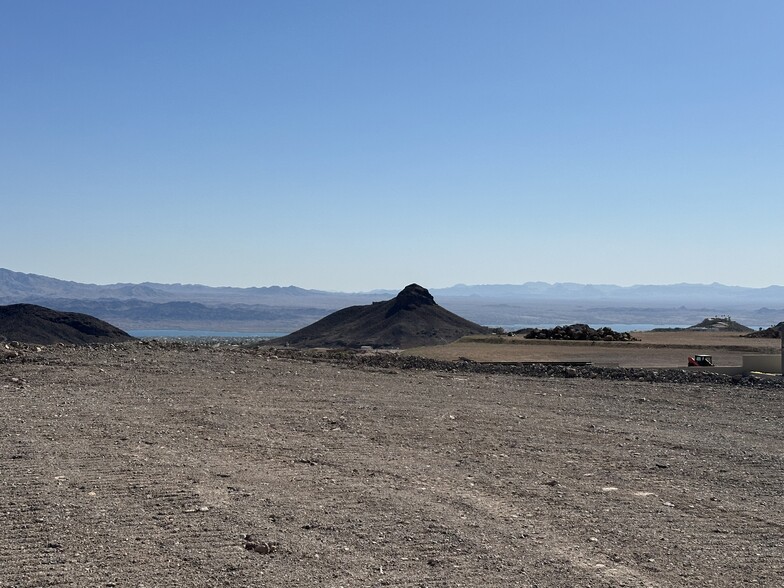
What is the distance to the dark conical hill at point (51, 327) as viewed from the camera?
46.5 m

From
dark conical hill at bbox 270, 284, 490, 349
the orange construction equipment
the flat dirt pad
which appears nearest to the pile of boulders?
the flat dirt pad

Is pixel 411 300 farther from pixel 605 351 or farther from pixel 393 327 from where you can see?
pixel 605 351

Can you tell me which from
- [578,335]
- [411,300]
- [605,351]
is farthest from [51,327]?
[605,351]

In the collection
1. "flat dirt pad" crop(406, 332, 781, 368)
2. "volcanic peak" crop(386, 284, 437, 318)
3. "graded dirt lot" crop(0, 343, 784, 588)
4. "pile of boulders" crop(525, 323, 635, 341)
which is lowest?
"graded dirt lot" crop(0, 343, 784, 588)

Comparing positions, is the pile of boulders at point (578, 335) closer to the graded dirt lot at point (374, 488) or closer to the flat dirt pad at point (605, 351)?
the flat dirt pad at point (605, 351)

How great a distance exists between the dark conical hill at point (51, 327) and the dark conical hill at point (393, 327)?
38.0ft

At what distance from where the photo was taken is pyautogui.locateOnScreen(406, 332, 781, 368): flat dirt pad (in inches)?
1029

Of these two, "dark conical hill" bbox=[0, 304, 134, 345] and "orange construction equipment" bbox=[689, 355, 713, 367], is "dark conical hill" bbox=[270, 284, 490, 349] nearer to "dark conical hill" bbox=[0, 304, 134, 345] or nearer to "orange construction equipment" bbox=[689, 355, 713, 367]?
"dark conical hill" bbox=[0, 304, 134, 345]

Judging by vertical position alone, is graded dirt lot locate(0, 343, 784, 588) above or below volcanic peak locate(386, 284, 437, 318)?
below

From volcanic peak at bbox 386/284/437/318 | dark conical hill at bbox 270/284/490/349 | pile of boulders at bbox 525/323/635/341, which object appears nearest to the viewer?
pile of boulders at bbox 525/323/635/341

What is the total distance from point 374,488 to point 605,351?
74.1ft

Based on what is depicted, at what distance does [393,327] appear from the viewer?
60.0 metres

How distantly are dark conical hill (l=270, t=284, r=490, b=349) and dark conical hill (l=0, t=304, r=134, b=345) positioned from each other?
1159cm

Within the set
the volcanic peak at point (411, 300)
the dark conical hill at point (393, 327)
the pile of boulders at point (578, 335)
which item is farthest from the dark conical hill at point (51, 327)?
the pile of boulders at point (578, 335)
